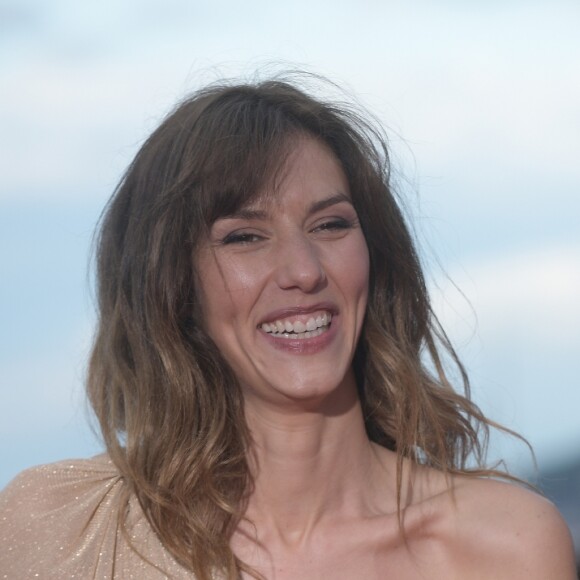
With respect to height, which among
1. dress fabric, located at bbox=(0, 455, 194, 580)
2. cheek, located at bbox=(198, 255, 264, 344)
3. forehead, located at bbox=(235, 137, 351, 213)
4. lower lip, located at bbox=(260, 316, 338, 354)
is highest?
forehead, located at bbox=(235, 137, 351, 213)

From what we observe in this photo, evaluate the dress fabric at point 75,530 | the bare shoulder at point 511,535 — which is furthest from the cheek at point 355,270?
the dress fabric at point 75,530

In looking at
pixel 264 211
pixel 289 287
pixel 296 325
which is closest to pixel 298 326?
pixel 296 325

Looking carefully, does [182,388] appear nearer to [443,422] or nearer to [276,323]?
[276,323]

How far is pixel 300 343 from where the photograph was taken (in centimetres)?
397

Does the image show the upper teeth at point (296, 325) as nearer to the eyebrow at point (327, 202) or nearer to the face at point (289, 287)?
the face at point (289, 287)

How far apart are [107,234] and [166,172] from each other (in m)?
0.36

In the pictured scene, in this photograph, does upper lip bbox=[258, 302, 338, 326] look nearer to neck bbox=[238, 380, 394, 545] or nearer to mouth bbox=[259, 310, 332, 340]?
mouth bbox=[259, 310, 332, 340]

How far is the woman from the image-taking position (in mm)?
3998

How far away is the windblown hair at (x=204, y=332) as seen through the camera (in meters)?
4.08

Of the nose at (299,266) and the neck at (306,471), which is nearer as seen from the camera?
the nose at (299,266)

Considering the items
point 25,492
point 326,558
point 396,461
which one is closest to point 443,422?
point 396,461

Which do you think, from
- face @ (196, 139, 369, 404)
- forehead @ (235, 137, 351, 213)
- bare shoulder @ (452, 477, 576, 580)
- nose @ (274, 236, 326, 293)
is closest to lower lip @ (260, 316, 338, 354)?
face @ (196, 139, 369, 404)

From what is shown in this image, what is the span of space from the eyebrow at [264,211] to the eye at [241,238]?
4cm

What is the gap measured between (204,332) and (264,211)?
→ 432 mm
